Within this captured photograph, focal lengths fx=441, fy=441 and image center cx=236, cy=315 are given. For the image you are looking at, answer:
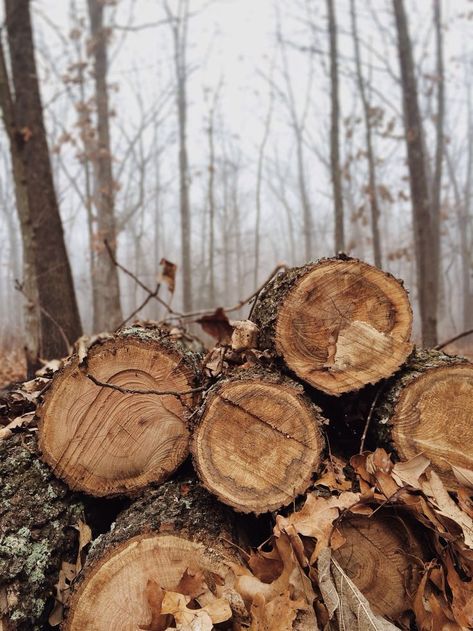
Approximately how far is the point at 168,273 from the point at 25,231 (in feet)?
8.53

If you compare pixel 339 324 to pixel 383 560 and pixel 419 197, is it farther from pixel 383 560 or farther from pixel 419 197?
pixel 419 197

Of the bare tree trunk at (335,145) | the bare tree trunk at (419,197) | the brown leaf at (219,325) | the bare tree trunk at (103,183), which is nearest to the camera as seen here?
the brown leaf at (219,325)

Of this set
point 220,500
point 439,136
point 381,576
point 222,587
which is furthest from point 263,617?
point 439,136

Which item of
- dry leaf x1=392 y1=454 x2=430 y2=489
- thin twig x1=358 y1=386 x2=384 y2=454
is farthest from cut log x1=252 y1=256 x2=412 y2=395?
dry leaf x1=392 y1=454 x2=430 y2=489

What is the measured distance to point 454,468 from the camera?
178 centimetres

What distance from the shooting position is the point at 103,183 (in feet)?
33.6

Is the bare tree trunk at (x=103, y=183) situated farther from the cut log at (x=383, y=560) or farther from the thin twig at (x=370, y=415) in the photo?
the cut log at (x=383, y=560)

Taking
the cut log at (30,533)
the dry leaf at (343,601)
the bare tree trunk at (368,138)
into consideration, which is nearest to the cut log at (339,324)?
the dry leaf at (343,601)

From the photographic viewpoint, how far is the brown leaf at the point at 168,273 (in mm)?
2812

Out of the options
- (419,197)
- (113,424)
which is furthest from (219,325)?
(419,197)

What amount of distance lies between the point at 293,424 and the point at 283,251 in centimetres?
6021

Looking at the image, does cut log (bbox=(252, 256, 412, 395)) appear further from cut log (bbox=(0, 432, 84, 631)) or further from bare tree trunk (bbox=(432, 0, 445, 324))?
bare tree trunk (bbox=(432, 0, 445, 324))

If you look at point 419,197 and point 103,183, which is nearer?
point 419,197

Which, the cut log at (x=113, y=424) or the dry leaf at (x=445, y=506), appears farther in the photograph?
the cut log at (x=113, y=424)
